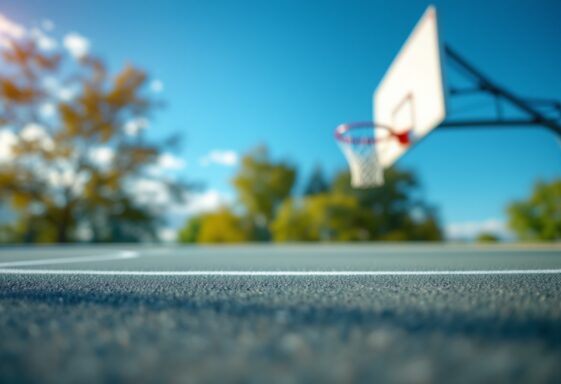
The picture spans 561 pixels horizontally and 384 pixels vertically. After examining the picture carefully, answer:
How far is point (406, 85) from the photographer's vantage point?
4.34m

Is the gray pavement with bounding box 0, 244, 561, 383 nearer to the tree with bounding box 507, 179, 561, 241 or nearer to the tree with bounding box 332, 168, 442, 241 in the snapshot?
the tree with bounding box 332, 168, 442, 241

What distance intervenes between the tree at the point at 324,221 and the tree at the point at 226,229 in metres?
2.42

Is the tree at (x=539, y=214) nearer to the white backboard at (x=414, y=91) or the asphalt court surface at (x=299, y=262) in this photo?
the white backboard at (x=414, y=91)

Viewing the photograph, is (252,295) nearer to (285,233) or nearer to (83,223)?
(83,223)

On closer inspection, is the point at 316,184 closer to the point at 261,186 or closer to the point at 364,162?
the point at 261,186

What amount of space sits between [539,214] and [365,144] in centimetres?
2985

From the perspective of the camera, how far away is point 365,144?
524 centimetres

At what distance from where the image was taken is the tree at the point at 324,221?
22.0m

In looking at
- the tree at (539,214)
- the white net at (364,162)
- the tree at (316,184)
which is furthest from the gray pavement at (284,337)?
the tree at (539,214)

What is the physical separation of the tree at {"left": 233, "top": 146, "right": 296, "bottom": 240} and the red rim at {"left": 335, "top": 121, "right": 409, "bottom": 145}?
1823 centimetres

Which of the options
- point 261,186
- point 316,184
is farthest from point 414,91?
point 316,184

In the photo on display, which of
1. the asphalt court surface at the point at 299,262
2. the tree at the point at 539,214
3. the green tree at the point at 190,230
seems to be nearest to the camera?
the asphalt court surface at the point at 299,262

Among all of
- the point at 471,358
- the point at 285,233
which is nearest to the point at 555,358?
the point at 471,358

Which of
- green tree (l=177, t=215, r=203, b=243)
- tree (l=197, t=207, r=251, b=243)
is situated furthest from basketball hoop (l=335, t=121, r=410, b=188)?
green tree (l=177, t=215, r=203, b=243)
